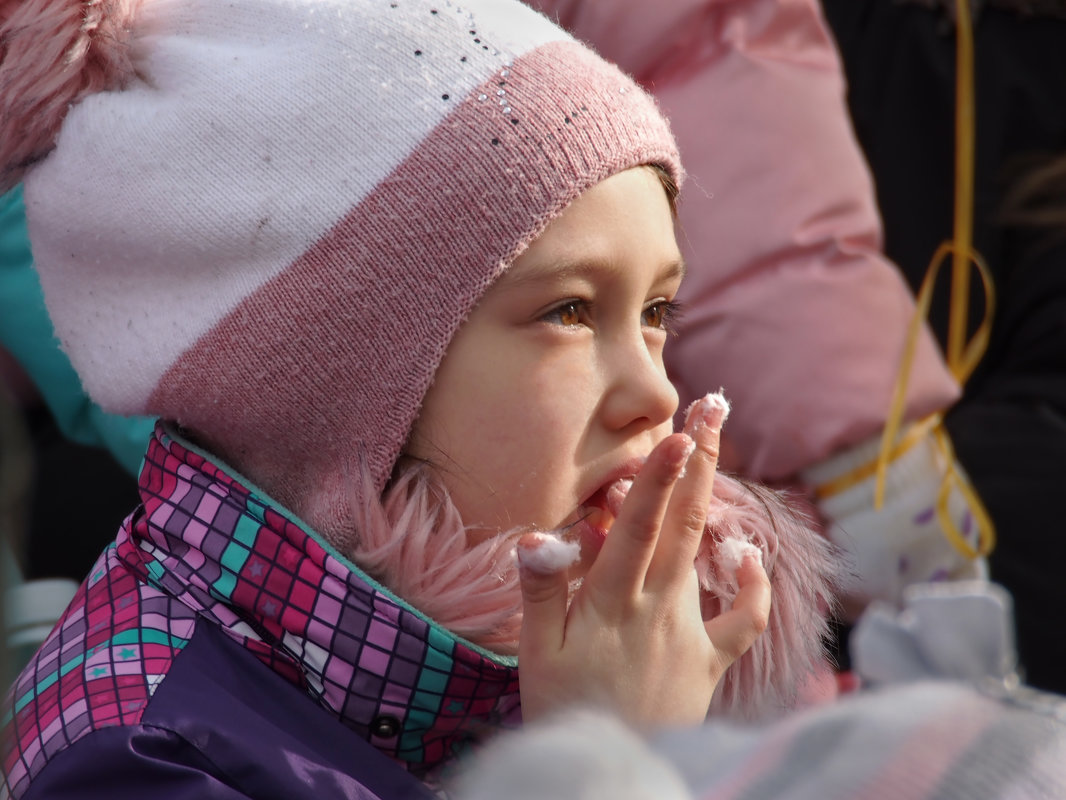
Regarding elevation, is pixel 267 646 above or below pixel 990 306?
above

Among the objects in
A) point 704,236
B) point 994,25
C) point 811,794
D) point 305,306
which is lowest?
point 704,236

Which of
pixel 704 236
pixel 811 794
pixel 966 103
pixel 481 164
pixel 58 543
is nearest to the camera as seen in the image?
pixel 811 794

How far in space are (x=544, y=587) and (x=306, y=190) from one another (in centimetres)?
42

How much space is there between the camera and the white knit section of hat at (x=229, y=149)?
0.95 metres

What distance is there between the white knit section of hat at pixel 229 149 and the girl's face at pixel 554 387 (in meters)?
0.16

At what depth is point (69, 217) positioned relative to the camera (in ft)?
3.38

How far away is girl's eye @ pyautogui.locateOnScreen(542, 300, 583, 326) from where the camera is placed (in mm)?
966

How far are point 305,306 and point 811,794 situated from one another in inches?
28.6

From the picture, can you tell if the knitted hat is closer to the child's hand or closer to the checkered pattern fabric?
the checkered pattern fabric

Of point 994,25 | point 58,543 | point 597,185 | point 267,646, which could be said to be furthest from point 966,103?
point 58,543

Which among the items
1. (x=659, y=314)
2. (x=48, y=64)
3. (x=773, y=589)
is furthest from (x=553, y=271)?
(x=48, y=64)

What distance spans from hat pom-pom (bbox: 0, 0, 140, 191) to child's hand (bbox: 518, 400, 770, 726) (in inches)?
26.0

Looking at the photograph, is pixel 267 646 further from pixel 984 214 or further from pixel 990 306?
pixel 984 214

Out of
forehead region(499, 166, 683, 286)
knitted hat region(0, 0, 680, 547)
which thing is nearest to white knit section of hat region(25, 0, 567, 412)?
knitted hat region(0, 0, 680, 547)
